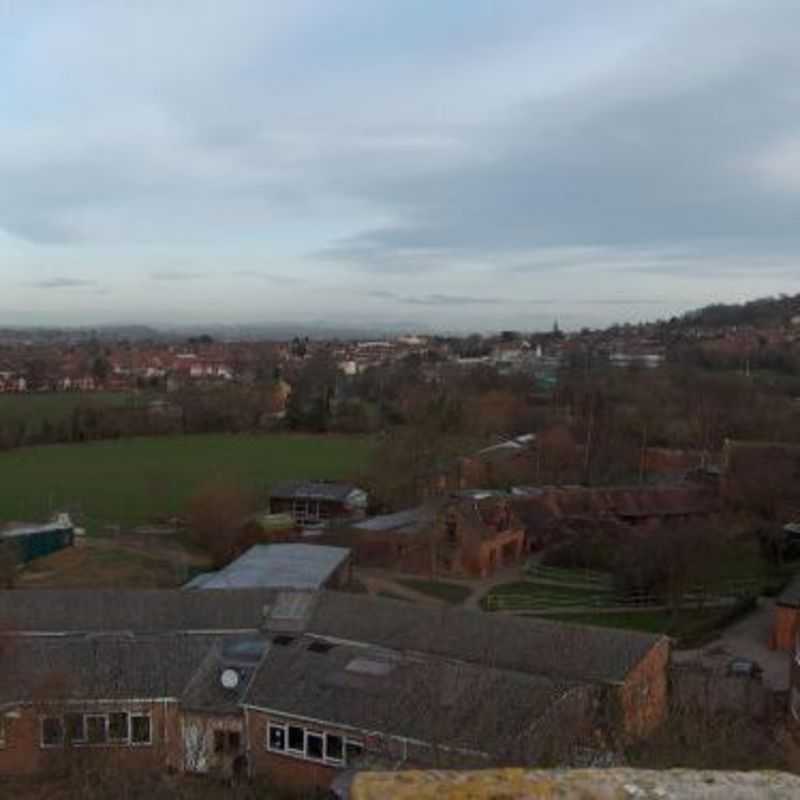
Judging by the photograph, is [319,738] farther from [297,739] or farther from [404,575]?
[404,575]

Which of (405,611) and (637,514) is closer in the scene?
(405,611)

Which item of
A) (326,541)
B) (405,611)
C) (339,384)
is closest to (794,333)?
(339,384)

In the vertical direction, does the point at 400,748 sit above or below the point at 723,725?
below

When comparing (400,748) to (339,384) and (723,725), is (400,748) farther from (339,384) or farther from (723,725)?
(339,384)

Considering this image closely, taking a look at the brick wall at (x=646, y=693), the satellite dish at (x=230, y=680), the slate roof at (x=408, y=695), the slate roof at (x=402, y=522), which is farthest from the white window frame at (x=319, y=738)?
the slate roof at (x=402, y=522)

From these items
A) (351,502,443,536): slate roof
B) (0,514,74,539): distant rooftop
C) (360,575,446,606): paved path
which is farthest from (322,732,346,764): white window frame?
(0,514,74,539): distant rooftop

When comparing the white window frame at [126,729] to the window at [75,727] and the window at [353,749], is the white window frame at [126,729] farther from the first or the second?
the window at [353,749]
